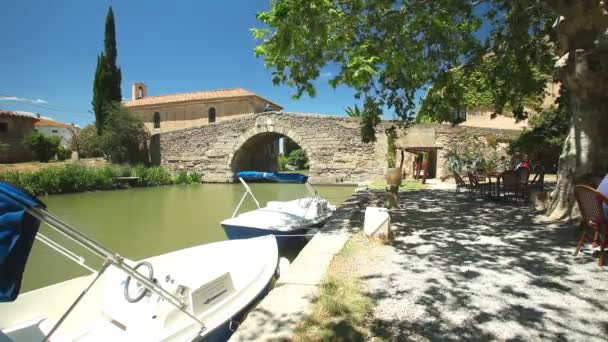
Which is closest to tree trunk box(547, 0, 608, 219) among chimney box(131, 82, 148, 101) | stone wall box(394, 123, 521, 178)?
stone wall box(394, 123, 521, 178)

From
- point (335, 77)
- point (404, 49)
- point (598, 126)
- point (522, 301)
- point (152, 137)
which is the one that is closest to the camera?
point (522, 301)

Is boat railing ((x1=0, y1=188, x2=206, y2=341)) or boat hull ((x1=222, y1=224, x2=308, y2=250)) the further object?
boat hull ((x1=222, y1=224, x2=308, y2=250))

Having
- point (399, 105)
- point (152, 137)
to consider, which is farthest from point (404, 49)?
point (152, 137)

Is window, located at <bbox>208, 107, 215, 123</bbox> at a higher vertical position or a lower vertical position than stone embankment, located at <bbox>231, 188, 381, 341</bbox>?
higher

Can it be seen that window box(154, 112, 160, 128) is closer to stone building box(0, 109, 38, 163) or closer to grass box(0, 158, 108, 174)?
stone building box(0, 109, 38, 163)

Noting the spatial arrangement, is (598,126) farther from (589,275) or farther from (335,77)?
(335,77)

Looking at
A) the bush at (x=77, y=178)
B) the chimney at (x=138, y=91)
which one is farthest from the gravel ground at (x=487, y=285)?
the chimney at (x=138, y=91)

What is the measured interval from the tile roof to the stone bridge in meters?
7.65

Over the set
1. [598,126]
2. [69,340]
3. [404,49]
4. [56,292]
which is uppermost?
[404,49]

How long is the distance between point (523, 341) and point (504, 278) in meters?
1.17

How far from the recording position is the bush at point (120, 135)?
21.6 m

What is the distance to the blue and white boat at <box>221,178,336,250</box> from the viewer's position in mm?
6004

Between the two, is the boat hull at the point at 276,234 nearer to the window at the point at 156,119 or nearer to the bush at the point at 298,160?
the window at the point at 156,119

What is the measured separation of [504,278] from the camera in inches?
129
